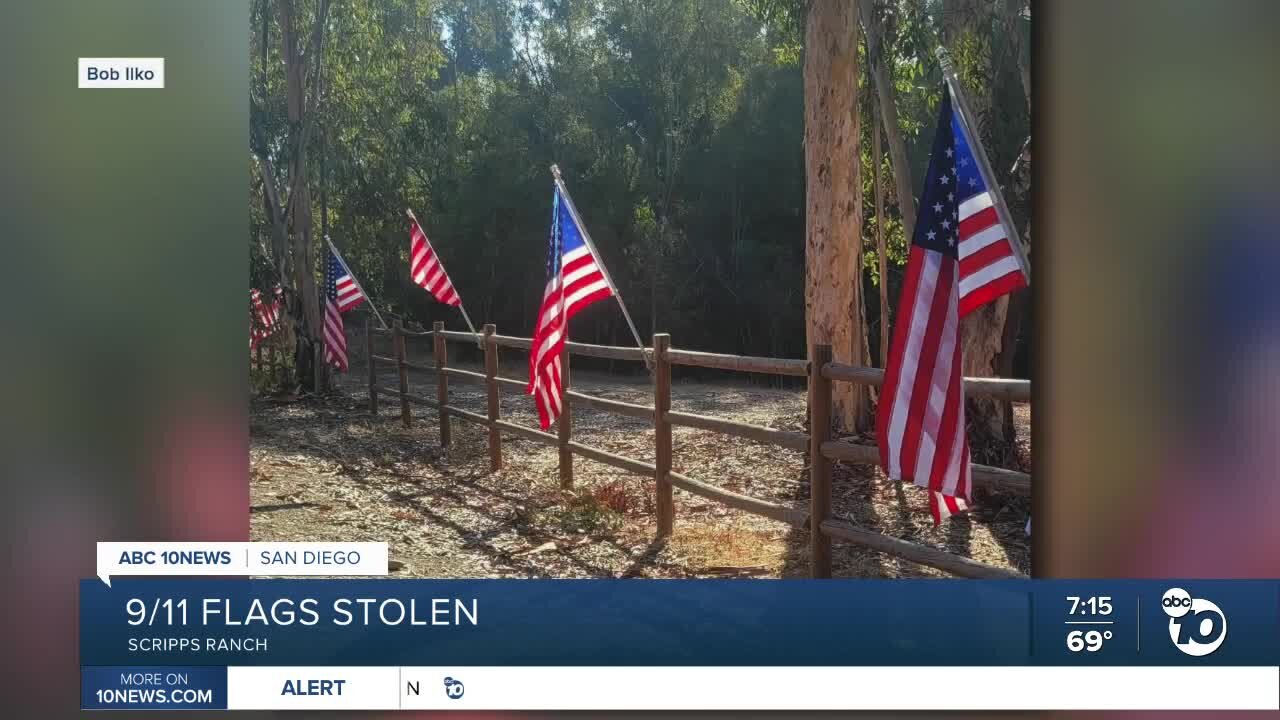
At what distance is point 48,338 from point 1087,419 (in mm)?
2628

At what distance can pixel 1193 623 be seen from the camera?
2.37 meters

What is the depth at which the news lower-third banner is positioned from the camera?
236 centimetres

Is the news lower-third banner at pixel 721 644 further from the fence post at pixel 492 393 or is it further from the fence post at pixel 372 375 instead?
the fence post at pixel 372 375

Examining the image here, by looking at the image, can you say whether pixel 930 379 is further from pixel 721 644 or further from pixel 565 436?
pixel 565 436

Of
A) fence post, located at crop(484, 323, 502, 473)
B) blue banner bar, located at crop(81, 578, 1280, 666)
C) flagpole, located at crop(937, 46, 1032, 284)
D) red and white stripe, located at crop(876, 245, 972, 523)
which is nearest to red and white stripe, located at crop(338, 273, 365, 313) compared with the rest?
fence post, located at crop(484, 323, 502, 473)

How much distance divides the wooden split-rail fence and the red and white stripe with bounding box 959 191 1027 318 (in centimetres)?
27

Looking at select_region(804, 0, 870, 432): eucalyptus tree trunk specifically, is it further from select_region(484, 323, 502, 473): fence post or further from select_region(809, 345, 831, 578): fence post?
select_region(809, 345, 831, 578): fence post

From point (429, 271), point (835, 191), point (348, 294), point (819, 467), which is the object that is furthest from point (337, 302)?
point (819, 467)

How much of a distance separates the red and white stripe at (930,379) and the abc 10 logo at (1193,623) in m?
0.61

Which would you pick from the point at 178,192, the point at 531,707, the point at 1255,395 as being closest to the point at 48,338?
the point at 178,192

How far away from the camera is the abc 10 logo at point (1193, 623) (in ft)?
7.75

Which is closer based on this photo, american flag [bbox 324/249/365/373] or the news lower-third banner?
the news lower-third banner

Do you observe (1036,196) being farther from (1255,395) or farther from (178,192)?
(178,192)

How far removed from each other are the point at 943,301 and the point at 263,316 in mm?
4217
